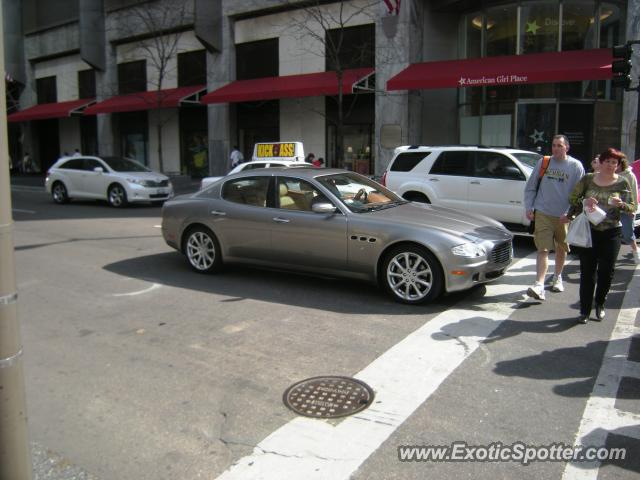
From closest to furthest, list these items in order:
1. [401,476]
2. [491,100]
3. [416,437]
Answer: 1. [401,476]
2. [416,437]
3. [491,100]

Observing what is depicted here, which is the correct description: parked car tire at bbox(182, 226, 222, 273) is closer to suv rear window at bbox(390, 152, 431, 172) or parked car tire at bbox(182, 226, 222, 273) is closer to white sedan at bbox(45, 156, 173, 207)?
suv rear window at bbox(390, 152, 431, 172)

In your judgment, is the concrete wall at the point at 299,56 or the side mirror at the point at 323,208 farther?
the concrete wall at the point at 299,56

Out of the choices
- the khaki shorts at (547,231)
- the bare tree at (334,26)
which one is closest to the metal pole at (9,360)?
the khaki shorts at (547,231)

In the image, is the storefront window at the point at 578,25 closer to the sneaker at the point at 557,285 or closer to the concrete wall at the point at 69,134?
the sneaker at the point at 557,285

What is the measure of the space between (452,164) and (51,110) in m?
27.8

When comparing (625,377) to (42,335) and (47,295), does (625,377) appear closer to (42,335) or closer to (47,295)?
(42,335)

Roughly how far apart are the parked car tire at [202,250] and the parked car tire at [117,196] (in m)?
9.80

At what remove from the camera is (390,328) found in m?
5.81

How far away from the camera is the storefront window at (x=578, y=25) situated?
724 inches

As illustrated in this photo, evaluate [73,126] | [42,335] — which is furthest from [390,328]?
[73,126]

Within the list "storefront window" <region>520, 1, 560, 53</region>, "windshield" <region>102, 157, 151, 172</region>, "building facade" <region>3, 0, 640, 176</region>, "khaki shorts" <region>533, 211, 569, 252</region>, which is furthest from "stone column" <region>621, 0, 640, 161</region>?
"windshield" <region>102, 157, 151, 172</region>

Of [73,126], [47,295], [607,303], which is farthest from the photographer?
[73,126]

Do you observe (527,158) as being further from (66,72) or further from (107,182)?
(66,72)

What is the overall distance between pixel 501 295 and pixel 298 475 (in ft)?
14.6
